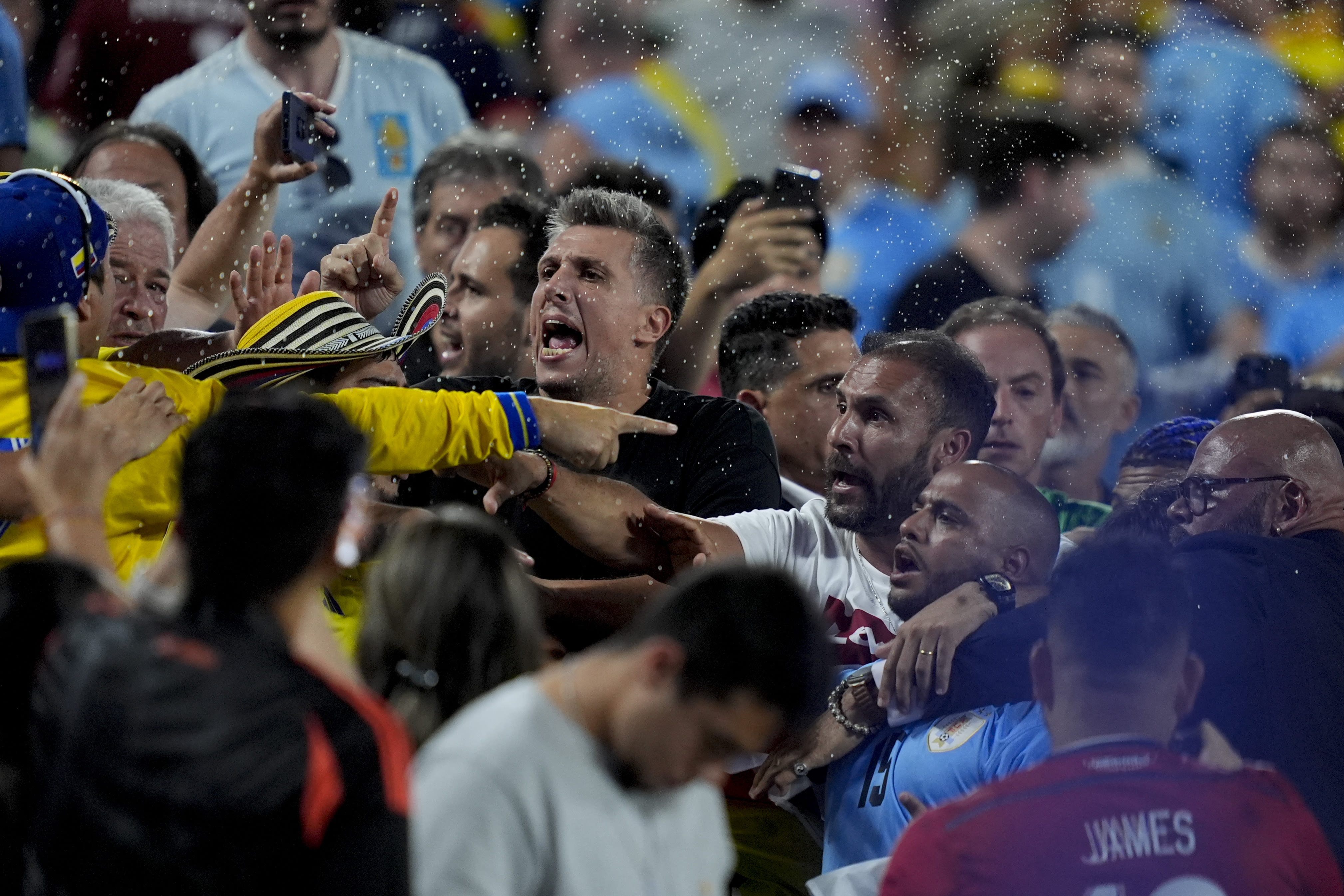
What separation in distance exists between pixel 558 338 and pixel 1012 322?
1.30 meters

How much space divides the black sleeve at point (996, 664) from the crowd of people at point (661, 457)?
0.01 meters

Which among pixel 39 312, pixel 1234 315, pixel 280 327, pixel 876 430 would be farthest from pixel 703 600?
pixel 1234 315

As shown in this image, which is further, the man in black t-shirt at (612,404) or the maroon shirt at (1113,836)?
the man in black t-shirt at (612,404)

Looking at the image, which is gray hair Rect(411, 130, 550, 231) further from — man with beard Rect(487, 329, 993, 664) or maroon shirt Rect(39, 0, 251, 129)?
man with beard Rect(487, 329, 993, 664)

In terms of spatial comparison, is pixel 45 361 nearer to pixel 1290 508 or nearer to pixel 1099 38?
pixel 1290 508

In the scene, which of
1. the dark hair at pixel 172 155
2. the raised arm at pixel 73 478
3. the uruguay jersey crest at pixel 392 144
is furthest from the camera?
the uruguay jersey crest at pixel 392 144

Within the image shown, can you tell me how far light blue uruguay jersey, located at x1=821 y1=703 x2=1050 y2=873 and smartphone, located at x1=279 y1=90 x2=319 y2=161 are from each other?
193cm

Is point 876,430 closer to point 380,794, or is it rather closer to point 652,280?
point 652,280

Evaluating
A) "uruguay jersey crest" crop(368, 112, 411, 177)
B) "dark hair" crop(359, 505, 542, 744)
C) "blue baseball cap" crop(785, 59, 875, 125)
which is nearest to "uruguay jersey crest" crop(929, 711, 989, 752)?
"dark hair" crop(359, 505, 542, 744)

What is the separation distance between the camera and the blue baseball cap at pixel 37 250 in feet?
8.57

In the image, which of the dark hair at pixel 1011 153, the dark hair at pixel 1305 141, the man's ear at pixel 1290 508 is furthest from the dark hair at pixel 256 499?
the dark hair at pixel 1305 141

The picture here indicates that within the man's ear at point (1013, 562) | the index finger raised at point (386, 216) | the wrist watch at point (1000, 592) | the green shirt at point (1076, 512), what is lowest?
the green shirt at point (1076, 512)

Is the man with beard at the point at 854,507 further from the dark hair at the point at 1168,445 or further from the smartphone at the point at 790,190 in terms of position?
the smartphone at the point at 790,190

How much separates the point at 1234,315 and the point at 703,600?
5.30 meters
